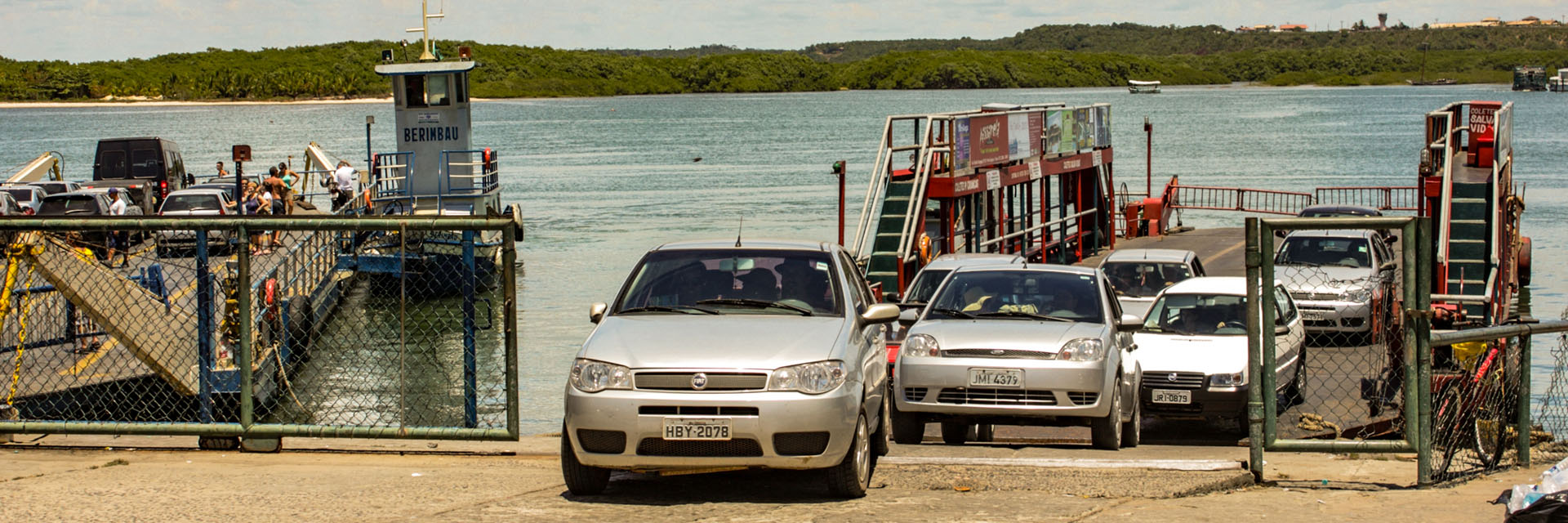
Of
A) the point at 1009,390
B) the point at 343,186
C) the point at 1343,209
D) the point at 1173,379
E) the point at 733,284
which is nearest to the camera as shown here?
the point at 733,284

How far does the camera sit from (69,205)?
90.0ft

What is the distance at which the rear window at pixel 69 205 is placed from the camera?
27281mm

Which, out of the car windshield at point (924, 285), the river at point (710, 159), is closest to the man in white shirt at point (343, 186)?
the river at point (710, 159)

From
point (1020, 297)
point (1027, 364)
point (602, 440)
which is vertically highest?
point (1020, 297)

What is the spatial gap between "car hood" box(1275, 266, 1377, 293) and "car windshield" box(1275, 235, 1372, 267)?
23cm

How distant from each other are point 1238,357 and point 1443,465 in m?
5.04

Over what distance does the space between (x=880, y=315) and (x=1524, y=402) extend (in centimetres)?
384

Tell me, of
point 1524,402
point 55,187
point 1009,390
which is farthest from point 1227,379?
point 55,187

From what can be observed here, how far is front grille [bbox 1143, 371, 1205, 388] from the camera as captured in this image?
12.9 metres

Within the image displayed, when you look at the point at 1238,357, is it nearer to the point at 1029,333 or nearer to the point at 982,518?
the point at 1029,333

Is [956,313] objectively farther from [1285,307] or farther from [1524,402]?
[1285,307]

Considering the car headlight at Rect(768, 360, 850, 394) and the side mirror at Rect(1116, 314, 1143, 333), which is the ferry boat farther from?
the car headlight at Rect(768, 360, 850, 394)

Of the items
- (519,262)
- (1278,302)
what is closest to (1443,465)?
(1278,302)

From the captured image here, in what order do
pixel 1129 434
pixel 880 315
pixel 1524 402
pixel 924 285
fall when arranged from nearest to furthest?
pixel 880 315 < pixel 1524 402 < pixel 1129 434 < pixel 924 285
